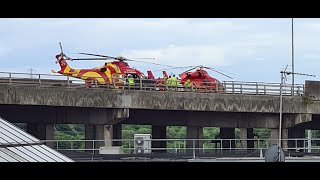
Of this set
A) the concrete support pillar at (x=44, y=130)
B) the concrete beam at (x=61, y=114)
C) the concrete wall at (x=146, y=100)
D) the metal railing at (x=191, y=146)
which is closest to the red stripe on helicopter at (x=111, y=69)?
the metal railing at (x=191, y=146)

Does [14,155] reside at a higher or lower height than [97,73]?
lower

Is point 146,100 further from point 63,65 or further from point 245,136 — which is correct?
point 63,65

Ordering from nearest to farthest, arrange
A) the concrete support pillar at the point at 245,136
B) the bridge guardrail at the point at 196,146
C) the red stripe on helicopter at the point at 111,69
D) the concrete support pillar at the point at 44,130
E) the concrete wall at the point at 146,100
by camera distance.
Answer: the bridge guardrail at the point at 196,146 < the concrete wall at the point at 146,100 < the concrete support pillar at the point at 44,130 < the concrete support pillar at the point at 245,136 < the red stripe on helicopter at the point at 111,69

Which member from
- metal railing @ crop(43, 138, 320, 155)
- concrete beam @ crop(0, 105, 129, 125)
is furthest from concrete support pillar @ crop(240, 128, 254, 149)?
concrete beam @ crop(0, 105, 129, 125)

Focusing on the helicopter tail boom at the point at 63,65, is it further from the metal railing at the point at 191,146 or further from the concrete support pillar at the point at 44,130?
the concrete support pillar at the point at 44,130

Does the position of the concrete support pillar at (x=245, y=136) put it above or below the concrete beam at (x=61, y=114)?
below

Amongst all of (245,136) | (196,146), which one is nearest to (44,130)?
(245,136)

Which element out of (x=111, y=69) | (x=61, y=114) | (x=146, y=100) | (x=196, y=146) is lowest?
(x=196, y=146)

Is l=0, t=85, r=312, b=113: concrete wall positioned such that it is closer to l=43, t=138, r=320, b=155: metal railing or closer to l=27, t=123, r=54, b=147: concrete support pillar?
l=43, t=138, r=320, b=155: metal railing
